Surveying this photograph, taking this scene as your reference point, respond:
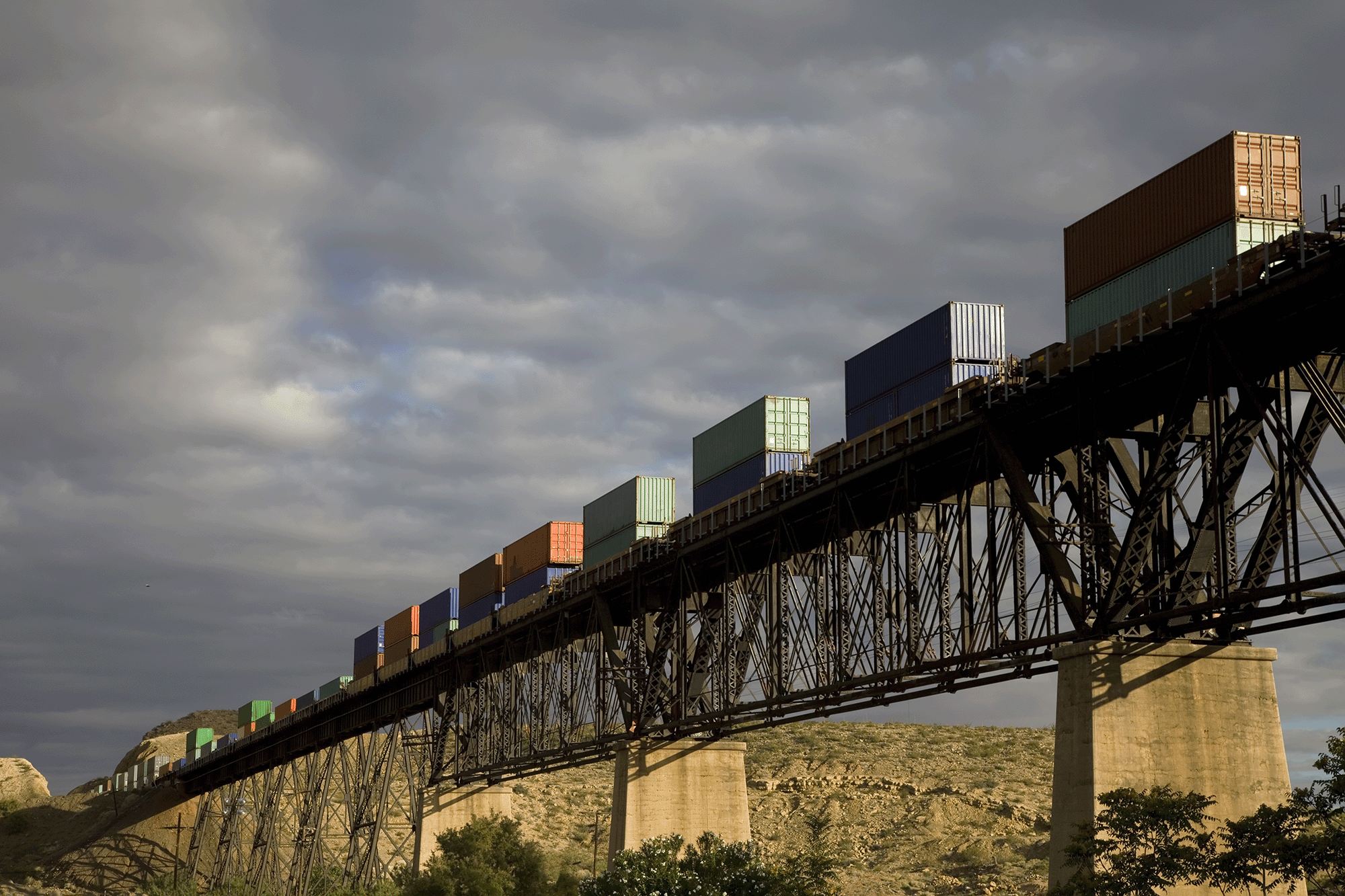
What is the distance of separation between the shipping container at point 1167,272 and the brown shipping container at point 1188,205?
0.50 feet

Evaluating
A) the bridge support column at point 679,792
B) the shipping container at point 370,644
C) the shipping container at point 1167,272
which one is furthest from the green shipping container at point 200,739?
the shipping container at point 1167,272

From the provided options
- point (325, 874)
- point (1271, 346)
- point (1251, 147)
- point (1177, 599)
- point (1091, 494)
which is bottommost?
point (325, 874)

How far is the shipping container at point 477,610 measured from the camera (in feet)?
241

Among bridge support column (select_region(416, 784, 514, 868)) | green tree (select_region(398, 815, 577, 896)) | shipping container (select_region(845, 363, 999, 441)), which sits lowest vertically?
green tree (select_region(398, 815, 577, 896))

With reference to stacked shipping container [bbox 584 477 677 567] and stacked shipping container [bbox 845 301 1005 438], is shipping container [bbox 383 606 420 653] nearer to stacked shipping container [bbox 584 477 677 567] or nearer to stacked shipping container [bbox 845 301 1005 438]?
stacked shipping container [bbox 584 477 677 567]

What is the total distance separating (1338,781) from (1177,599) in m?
4.82

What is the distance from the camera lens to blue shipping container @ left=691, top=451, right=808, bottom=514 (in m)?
47.2

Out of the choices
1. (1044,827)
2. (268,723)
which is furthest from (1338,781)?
(268,723)

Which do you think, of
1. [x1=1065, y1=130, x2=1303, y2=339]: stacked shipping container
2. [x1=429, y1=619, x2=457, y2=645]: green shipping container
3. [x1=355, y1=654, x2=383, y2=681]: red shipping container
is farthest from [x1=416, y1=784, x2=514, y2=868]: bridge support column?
[x1=1065, y1=130, x2=1303, y2=339]: stacked shipping container

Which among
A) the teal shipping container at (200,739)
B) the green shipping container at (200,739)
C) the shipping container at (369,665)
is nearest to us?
the shipping container at (369,665)

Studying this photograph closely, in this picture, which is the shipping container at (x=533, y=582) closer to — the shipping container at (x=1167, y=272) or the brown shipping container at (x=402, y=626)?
the brown shipping container at (x=402, y=626)

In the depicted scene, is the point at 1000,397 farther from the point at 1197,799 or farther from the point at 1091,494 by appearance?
the point at 1197,799

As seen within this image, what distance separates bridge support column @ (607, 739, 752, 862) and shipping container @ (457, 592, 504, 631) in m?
20.6

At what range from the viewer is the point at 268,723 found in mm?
102375
